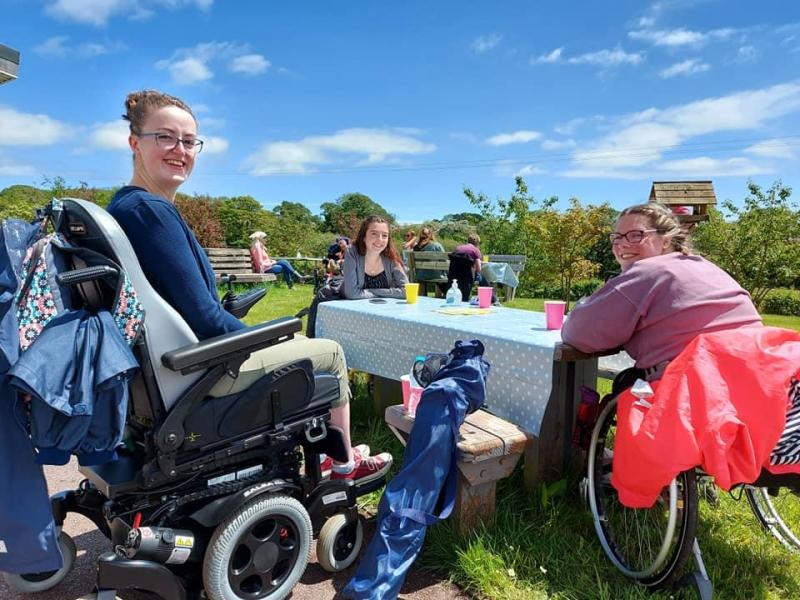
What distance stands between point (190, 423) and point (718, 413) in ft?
5.28

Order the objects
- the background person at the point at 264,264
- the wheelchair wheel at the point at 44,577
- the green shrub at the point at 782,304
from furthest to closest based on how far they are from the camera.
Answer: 1. the green shrub at the point at 782,304
2. the background person at the point at 264,264
3. the wheelchair wheel at the point at 44,577

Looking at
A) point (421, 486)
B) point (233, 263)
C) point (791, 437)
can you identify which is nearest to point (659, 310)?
point (791, 437)

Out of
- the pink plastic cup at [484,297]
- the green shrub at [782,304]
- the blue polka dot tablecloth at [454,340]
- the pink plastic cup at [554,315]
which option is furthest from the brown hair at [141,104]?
the green shrub at [782,304]

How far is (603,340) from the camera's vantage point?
223 cm

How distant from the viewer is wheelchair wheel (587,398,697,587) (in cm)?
188

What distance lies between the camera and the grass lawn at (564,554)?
208 cm

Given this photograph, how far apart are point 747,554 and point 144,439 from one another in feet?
7.86

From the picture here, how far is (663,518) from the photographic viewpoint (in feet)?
8.07

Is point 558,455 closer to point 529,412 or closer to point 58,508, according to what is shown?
point 529,412

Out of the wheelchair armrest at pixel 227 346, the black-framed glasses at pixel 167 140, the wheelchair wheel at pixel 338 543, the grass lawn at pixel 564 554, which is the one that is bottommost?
the grass lawn at pixel 564 554

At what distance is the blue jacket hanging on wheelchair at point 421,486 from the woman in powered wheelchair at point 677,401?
0.52 metres

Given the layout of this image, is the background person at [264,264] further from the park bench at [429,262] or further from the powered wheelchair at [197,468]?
the powered wheelchair at [197,468]

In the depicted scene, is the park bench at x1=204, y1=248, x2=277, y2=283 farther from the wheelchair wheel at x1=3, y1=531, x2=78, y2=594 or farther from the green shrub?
the green shrub

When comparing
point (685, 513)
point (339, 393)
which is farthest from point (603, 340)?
point (339, 393)
